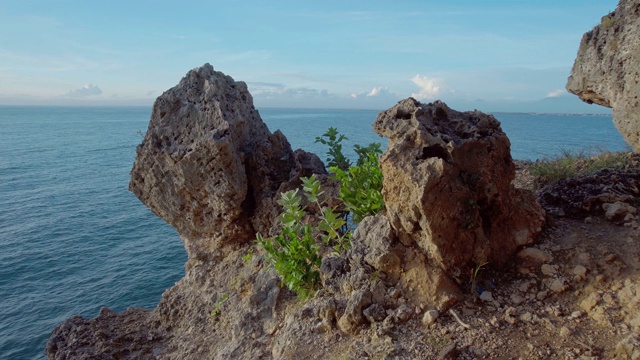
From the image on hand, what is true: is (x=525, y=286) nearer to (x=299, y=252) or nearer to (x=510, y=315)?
(x=510, y=315)

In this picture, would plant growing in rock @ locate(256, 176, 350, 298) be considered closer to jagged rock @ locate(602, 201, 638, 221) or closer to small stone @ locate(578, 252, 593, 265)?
small stone @ locate(578, 252, 593, 265)

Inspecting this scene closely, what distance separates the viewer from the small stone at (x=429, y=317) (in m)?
6.09

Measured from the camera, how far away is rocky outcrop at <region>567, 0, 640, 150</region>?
25.3ft

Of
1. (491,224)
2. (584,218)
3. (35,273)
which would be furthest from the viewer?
(35,273)

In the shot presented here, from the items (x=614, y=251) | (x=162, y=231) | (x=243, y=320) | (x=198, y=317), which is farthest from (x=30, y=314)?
(x=614, y=251)

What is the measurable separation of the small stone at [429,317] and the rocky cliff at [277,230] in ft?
0.06

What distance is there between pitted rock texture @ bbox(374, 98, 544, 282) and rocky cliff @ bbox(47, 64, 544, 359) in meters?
0.02

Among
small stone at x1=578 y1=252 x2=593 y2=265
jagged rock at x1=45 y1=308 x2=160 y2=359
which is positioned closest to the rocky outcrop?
small stone at x1=578 y1=252 x2=593 y2=265

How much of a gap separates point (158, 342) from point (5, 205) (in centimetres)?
2776

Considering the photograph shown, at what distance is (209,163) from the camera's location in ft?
31.2

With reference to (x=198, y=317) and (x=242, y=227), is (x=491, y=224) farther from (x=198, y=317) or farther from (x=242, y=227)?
(x=198, y=317)

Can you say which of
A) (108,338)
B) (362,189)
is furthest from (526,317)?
(108,338)

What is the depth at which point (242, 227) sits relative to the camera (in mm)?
10398

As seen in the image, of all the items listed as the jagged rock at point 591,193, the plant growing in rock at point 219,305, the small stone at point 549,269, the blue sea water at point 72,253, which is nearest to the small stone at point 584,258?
the small stone at point 549,269
